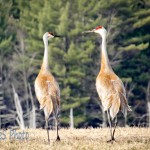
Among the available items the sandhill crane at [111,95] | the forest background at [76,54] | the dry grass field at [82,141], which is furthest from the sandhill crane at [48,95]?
the forest background at [76,54]

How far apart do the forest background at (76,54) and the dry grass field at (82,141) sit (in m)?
19.1

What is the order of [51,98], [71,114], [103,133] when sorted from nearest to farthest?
[51,98]
[103,133]
[71,114]

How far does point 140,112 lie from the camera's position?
3534 cm

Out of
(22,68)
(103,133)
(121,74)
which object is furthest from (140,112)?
(103,133)

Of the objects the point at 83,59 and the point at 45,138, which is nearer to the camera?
the point at 45,138

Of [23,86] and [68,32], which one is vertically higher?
[68,32]

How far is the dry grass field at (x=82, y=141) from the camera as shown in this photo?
11.2m

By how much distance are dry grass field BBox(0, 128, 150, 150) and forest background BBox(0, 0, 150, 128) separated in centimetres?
1911

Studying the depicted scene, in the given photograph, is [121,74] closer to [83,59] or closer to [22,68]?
[83,59]

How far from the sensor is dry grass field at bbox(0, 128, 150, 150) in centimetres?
1120

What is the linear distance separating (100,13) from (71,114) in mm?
6996

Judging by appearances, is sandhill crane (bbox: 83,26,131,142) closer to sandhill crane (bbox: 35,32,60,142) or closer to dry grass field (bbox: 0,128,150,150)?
dry grass field (bbox: 0,128,150,150)

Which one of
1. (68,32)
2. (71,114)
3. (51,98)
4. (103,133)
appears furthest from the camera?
(68,32)

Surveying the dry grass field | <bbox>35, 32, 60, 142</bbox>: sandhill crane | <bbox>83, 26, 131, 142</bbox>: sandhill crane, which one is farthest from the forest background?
<bbox>83, 26, 131, 142</bbox>: sandhill crane
